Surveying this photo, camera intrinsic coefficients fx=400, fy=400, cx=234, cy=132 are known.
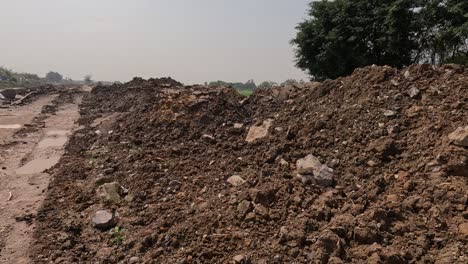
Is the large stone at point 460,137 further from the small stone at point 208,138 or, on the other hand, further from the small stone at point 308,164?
the small stone at point 208,138

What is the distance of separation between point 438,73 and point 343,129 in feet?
5.51

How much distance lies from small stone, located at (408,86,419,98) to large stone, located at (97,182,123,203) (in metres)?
4.16

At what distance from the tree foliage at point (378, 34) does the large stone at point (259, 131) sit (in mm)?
9565

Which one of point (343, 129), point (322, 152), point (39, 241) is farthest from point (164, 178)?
point (343, 129)

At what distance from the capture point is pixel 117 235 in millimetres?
4484

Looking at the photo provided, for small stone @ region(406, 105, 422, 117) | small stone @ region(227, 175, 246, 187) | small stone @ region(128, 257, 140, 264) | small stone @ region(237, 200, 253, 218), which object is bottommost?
small stone @ region(128, 257, 140, 264)

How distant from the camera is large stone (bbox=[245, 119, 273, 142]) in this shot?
21.0ft

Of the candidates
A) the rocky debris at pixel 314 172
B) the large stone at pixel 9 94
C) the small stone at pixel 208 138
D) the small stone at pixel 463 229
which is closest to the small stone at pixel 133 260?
the rocky debris at pixel 314 172

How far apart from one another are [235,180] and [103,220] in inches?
65.1

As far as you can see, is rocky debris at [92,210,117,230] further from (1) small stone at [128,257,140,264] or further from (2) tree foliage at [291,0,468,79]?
(2) tree foliage at [291,0,468,79]

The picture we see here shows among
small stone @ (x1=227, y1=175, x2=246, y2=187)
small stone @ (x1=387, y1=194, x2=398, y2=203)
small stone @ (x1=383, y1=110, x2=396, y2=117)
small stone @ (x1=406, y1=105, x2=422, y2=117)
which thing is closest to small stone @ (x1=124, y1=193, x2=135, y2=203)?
small stone @ (x1=227, y1=175, x2=246, y2=187)

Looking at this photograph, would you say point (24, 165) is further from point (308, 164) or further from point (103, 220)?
point (308, 164)

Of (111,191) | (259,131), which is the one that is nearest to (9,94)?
(111,191)

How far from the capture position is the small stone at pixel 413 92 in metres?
5.35
